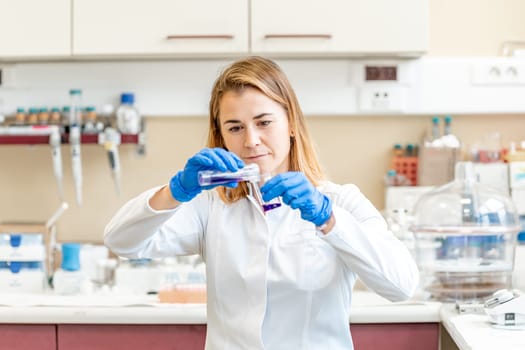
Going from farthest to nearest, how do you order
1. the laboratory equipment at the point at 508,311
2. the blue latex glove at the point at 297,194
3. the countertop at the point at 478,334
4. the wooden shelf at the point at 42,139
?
the wooden shelf at the point at 42,139 → the laboratory equipment at the point at 508,311 → the countertop at the point at 478,334 → the blue latex glove at the point at 297,194

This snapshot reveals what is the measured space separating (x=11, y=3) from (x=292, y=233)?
134cm

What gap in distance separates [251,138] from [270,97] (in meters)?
0.10

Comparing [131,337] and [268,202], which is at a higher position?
[268,202]

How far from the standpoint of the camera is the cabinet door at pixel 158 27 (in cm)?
245

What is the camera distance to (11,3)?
8.18 ft

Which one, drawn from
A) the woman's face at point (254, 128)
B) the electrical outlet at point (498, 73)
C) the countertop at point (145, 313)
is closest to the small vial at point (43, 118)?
the countertop at point (145, 313)

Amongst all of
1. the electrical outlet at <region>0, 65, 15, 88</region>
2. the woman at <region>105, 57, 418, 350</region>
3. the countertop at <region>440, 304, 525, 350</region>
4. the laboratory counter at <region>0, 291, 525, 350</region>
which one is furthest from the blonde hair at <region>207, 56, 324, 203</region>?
the electrical outlet at <region>0, 65, 15, 88</region>

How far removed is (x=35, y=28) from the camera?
8.14ft

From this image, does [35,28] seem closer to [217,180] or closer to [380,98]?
[380,98]

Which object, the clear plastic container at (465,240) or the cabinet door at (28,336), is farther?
the clear plastic container at (465,240)

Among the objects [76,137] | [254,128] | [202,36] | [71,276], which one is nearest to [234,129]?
[254,128]

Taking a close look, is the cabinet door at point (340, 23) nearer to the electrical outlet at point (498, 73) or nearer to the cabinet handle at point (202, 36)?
the cabinet handle at point (202, 36)

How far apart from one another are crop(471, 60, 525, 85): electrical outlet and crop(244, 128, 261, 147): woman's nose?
1.35 meters

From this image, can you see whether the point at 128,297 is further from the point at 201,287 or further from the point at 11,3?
the point at 11,3
